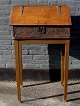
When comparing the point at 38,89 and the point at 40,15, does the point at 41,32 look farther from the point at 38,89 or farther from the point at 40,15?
the point at 38,89

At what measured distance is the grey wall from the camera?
392cm

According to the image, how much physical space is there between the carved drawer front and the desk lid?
0.05 meters

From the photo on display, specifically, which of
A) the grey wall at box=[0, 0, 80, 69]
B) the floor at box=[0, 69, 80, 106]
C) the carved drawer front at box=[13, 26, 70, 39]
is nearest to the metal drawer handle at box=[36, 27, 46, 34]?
the carved drawer front at box=[13, 26, 70, 39]

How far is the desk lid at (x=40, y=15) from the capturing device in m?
3.31

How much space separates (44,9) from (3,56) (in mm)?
986

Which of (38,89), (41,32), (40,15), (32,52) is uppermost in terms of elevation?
(40,15)

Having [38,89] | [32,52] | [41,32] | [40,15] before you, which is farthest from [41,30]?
[38,89]

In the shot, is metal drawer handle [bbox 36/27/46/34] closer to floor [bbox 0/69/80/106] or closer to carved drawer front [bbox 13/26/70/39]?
carved drawer front [bbox 13/26/70/39]

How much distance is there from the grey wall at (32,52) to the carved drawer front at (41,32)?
65 centimetres

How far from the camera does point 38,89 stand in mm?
4105

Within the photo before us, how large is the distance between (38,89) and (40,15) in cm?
111

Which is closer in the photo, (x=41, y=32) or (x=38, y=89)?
(x=41, y=32)

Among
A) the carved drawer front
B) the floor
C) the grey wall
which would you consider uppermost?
the carved drawer front

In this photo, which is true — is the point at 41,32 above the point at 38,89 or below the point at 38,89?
above
